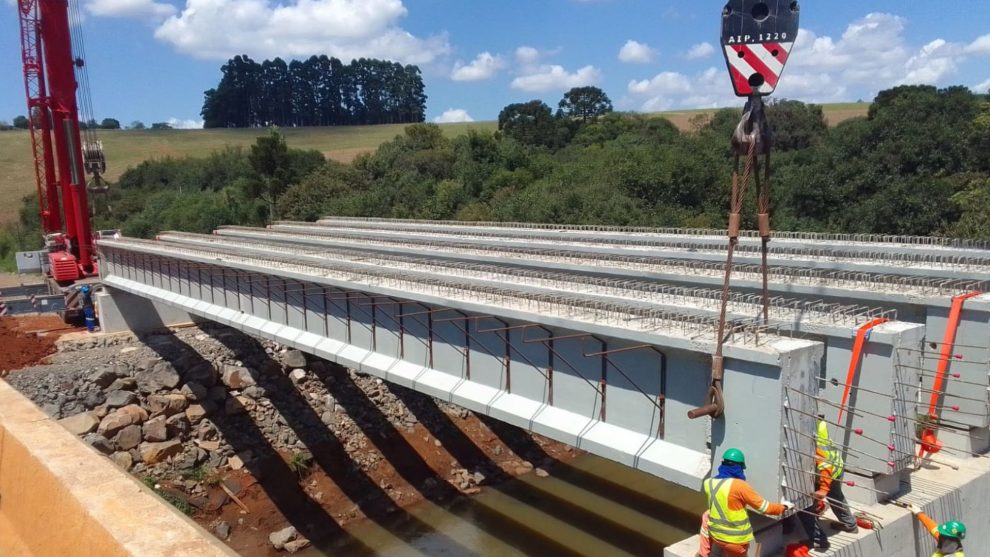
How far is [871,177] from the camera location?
35.6 meters

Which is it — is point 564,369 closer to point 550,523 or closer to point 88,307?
point 550,523

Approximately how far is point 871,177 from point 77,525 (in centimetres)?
3843

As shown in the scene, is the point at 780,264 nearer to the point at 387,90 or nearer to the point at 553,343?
the point at 553,343

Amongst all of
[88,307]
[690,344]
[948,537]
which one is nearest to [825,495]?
[948,537]

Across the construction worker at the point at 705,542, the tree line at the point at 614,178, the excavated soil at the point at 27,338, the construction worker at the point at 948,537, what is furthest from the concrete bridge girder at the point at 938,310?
the excavated soil at the point at 27,338

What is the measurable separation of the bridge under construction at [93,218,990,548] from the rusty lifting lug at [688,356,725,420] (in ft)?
0.17

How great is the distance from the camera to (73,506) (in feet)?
18.7

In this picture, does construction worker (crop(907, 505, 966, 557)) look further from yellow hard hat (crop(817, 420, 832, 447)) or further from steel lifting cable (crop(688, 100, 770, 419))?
steel lifting cable (crop(688, 100, 770, 419))

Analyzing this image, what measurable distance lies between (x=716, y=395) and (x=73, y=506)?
276 inches

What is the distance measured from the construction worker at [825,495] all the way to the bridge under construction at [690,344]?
357mm

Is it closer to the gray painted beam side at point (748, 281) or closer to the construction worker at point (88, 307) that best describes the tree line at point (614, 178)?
the gray painted beam side at point (748, 281)

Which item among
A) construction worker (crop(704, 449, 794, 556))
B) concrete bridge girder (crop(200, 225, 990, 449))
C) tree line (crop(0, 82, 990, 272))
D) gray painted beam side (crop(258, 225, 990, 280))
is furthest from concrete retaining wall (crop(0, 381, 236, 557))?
tree line (crop(0, 82, 990, 272))

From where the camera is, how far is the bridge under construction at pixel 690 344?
880 centimetres

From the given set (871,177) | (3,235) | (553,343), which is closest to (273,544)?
(553,343)
